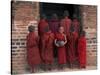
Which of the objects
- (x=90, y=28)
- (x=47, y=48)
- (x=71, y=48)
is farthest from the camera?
(x=90, y=28)

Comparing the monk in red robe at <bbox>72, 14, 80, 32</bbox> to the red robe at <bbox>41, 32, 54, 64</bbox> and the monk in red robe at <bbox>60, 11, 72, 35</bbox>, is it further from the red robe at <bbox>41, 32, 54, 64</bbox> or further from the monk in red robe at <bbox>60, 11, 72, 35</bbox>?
the red robe at <bbox>41, 32, 54, 64</bbox>

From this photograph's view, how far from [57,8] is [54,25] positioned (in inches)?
8.1

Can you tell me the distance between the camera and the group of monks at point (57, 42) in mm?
2762

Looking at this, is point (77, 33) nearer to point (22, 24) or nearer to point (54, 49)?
point (54, 49)

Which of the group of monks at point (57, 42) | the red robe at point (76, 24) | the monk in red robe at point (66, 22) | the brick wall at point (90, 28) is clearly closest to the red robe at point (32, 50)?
the group of monks at point (57, 42)

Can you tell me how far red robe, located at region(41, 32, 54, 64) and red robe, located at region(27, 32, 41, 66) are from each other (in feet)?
0.25

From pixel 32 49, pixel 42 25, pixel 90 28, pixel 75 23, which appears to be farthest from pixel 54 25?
pixel 90 28

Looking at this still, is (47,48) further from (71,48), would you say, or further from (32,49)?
(71,48)

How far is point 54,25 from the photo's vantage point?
2869 mm

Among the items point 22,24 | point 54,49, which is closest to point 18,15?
point 22,24

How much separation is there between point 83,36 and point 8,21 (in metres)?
0.95

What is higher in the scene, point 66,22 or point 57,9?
point 57,9

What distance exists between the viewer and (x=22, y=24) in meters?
2.72

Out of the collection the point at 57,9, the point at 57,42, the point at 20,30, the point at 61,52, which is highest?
the point at 57,9
